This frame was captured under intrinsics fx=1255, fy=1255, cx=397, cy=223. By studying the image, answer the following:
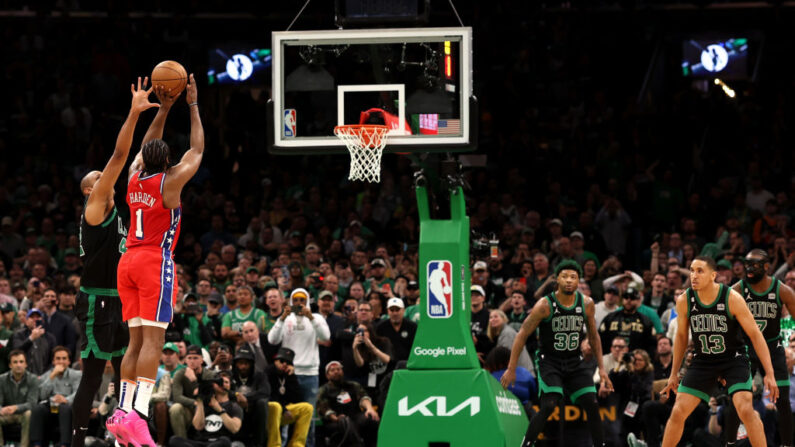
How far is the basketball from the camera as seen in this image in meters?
9.52

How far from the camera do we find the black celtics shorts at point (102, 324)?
10.2m

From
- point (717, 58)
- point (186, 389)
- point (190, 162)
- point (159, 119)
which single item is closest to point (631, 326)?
point (186, 389)

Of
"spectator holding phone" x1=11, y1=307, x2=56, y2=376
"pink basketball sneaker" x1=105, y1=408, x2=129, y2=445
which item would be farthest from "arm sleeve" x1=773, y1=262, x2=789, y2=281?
"pink basketball sneaker" x1=105, y1=408, x2=129, y2=445

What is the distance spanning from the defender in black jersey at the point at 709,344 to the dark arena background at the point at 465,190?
235 centimetres

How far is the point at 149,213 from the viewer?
31.0 ft

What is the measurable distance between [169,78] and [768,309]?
21.3 ft

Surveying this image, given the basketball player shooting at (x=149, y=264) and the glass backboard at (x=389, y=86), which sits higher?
the glass backboard at (x=389, y=86)

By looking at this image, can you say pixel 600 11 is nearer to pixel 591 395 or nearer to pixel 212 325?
pixel 212 325

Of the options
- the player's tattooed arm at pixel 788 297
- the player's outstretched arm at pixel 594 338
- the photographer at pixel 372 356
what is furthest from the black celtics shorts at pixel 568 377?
the photographer at pixel 372 356

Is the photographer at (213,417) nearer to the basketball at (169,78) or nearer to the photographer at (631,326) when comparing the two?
the photographer at (631,326)

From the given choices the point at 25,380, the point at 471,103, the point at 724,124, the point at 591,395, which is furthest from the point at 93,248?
the point at 724,124

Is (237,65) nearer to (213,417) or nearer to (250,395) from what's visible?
(250,395)

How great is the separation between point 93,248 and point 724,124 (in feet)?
48.7

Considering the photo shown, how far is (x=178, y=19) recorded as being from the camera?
25.2 metres
